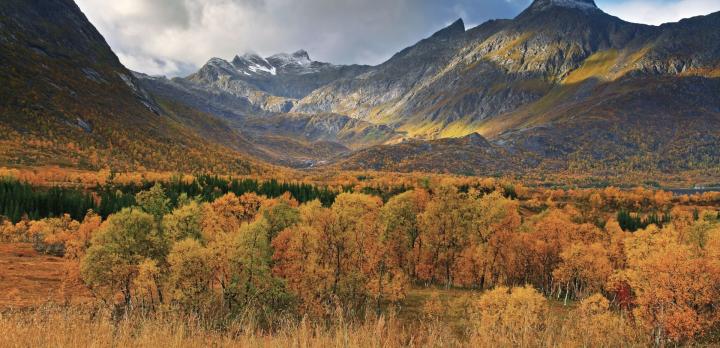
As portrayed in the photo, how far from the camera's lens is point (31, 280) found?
Answer: 191 feet

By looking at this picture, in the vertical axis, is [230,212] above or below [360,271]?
below

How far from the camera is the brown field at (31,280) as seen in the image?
1860 inches

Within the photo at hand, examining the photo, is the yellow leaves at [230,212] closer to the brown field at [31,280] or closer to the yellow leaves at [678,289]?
the brown field at [31,280]

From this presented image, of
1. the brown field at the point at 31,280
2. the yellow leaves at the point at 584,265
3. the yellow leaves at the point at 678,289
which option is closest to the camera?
the yellow leaves at the point at 678,289

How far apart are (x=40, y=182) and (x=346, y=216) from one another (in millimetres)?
129956

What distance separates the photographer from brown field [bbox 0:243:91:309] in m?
47.2

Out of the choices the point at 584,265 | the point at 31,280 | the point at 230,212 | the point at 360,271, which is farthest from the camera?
the point at 230,212

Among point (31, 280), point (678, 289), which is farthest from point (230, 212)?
point (678, 289)

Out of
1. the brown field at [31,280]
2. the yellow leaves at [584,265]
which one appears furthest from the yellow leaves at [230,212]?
the yellow leaves at [584,265]

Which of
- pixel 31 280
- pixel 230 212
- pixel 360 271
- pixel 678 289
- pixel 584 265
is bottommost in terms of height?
pixel 31 280

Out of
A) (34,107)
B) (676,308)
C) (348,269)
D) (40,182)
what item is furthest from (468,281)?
(34,107)

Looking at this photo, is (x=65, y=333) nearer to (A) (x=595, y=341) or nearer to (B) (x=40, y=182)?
(A) (x=595, y=341)

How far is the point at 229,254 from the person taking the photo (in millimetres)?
46000

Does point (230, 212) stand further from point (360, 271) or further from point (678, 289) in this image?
point (678, 289)
